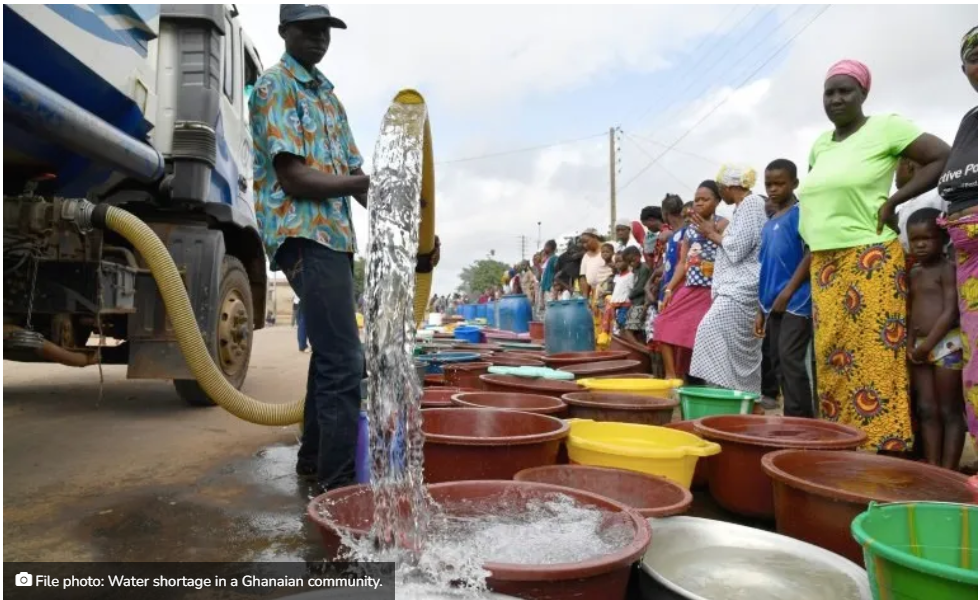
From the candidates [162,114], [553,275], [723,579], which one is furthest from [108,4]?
[553,275]

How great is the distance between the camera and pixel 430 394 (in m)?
2.59

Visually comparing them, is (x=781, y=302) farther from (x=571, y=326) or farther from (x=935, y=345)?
(x=571, y=326)

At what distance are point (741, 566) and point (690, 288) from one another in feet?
8.52

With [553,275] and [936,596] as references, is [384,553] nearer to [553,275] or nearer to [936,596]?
[936,596]

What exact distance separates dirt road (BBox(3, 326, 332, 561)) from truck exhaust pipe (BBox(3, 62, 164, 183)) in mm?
1247

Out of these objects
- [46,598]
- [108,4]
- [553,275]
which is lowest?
[46,598]

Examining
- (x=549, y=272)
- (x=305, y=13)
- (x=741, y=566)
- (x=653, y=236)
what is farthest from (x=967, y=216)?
(x=549, y=272)

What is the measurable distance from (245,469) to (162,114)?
185 centimetres

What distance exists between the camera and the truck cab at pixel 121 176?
221 cm

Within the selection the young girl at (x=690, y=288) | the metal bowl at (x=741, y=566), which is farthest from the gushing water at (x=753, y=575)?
the young girl at (x=690, y=288)

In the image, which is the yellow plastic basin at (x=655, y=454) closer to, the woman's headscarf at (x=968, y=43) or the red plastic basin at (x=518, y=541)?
the red plastic basin at (x=518, y=541)

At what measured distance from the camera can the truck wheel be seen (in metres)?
3.65

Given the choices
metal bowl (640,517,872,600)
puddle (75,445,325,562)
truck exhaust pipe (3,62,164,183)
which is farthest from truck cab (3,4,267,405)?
metal bowl (640,517,872,600)

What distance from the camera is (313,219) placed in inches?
79.7
